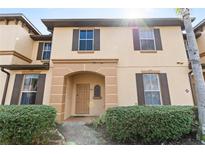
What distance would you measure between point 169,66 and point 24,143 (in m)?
8.25

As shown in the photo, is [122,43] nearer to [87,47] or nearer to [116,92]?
[87,47]

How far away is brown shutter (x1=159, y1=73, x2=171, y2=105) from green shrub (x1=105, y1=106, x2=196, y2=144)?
2893 mm

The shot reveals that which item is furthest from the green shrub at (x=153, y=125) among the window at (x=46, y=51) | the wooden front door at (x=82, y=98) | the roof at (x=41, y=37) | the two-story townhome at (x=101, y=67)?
the roof at (x=41, y=37)

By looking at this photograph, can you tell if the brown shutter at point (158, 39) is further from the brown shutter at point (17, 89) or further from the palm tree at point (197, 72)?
the brown shutter at point (17, 89)

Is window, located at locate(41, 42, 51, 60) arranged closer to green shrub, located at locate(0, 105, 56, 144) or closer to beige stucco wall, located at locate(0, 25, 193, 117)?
beige stucco wall, located at locate(0, 25, 193, 117)

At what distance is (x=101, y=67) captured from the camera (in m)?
8.52

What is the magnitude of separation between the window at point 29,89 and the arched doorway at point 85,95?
2.06 metres

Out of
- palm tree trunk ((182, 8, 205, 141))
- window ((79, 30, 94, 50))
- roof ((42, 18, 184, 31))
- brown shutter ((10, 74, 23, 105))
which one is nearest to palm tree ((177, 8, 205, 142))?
palm tree trunk ((182, 8, 205, 141))

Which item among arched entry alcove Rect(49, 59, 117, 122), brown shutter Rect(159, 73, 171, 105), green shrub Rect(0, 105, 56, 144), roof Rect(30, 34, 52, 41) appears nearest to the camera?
green shrub Rect(0, 105, 56, 144)

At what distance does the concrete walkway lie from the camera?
520 centimetres

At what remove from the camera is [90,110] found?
9.38 meters

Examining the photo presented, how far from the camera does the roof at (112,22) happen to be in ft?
29.4

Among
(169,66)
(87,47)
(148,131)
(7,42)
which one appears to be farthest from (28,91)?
(169,66)

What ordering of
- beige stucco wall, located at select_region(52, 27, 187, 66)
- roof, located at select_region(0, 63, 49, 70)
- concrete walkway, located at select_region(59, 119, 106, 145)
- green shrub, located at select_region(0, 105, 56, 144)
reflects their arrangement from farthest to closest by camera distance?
beige stucco wall, located at select_region(52, 27, 187, 66), roof, located at select_region(0, 63, 49, 70), concrete walkway, located at select_region(59, 119, 106, 145), green shrub, located at select_region(0, 105, 56, 144)
